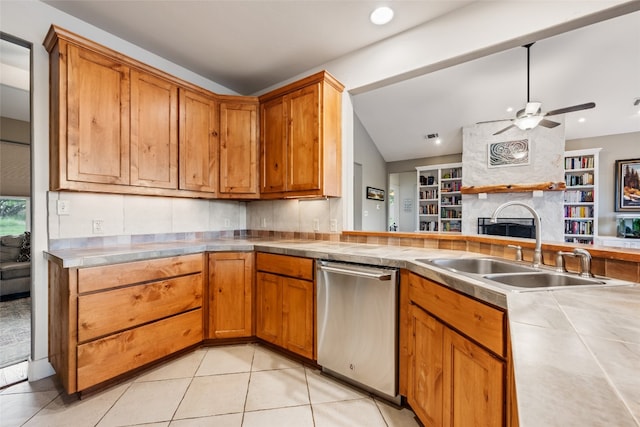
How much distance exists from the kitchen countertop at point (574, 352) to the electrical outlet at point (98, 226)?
260cm

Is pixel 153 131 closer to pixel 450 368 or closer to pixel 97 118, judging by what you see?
pixel 97 118

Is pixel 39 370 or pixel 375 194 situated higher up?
pixel 375 194

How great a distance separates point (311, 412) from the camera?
162 cm

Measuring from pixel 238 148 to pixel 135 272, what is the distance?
1505 mm

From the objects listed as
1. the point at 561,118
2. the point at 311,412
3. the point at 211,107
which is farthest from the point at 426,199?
the point at 311,412

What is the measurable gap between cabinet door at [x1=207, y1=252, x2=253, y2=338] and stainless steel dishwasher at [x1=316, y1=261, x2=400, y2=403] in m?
0.74

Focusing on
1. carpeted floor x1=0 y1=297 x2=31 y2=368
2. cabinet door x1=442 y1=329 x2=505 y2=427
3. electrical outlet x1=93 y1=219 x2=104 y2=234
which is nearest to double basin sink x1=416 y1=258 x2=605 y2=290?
cabinet door x1=442 y1=329 x2=505 y2=427

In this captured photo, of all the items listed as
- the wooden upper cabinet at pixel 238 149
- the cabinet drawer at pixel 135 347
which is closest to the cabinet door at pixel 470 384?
the cabinet drawer at pixel 135 347

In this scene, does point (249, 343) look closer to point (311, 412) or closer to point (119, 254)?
point (311, 412)

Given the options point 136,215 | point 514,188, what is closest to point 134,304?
point 136,215

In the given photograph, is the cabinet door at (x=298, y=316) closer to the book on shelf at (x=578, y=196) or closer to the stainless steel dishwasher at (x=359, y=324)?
the stainless steel dishwasher at (x=359, y=324)

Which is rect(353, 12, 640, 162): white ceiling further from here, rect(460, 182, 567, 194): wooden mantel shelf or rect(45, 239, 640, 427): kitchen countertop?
rect(45, 239, 640, 427): kitchen countertop

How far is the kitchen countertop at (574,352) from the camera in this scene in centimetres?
38

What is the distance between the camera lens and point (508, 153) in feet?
17.4
